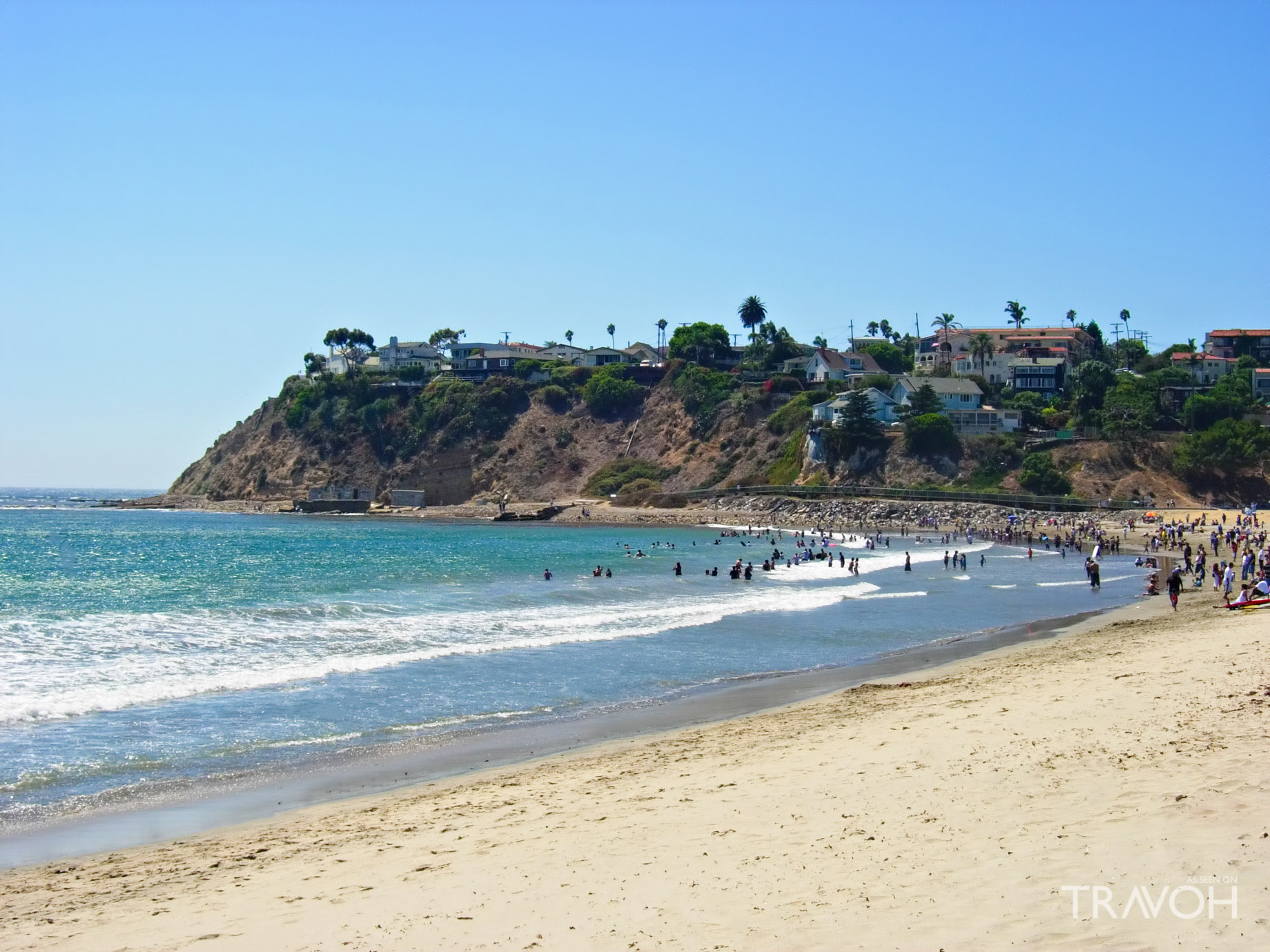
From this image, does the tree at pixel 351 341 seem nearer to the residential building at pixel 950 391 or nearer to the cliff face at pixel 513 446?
the cliff face at pixel 513 446

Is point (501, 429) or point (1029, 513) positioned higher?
point (501, 429)

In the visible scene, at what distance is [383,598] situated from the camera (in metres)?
34.3

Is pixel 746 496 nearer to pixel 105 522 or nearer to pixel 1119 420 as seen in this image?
pixel 1119 420

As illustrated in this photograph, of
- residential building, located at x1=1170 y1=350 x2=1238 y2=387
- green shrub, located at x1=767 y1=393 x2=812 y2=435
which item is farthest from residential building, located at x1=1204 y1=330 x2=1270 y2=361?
green shrub, located at x1=767 y1=393 x2=812 y2=435

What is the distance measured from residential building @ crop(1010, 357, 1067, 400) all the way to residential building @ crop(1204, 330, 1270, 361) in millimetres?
21807

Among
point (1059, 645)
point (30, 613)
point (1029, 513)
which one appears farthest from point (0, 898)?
point (1029, 513)

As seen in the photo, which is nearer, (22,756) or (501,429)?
(22,756)

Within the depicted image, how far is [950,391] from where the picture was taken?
3792 inches

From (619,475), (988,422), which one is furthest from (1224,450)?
(619,475)

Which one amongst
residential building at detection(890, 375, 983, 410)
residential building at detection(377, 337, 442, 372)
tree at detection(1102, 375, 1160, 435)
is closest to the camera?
tree at detection(1102, 375, 1160, 435)

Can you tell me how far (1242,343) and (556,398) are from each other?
7624 cm

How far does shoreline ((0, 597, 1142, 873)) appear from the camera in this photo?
451 inches

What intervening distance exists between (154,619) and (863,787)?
23.2 meters

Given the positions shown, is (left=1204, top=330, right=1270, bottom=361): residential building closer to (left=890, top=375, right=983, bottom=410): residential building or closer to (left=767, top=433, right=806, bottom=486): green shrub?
(left=890, top=375, right=983, bottom=410): residential building
